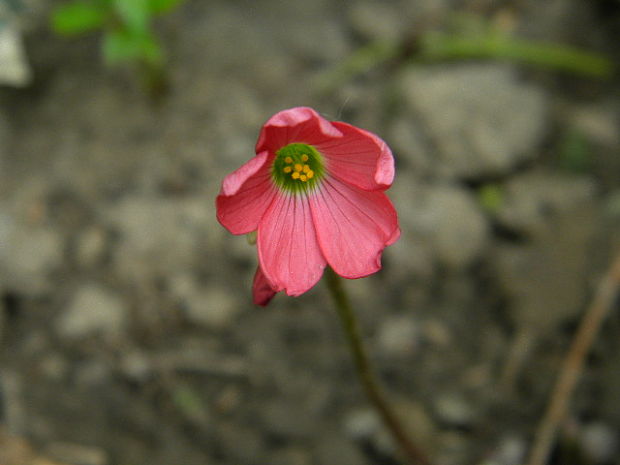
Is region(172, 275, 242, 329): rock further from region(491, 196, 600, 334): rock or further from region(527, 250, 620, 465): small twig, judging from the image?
region(527, 250, 620, 465): small twig

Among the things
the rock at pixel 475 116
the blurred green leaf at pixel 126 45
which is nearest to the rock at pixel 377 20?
the rock at pixel 475 116

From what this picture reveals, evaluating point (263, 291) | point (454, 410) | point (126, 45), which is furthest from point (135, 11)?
point (454, 410)

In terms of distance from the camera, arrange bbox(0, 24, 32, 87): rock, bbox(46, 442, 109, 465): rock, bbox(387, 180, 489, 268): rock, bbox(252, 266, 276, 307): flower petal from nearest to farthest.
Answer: bbox(252, 266, 276, 307): flower petal
bbox(46, 442, 109, 465): rock
bbox(387, 180, 489, 268): rock
bbox(0, 24, 32, 87): rock

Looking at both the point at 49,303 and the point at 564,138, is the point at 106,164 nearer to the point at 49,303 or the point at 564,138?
the point at 49,303

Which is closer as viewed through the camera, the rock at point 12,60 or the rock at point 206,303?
the rock at point 206,303

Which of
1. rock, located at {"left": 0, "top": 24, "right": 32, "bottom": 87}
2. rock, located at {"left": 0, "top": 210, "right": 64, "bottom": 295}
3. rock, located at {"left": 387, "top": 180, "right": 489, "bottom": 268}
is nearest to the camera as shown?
rock, located at {"left": 0, "top": 210, "right": 64, "bottom": 295}

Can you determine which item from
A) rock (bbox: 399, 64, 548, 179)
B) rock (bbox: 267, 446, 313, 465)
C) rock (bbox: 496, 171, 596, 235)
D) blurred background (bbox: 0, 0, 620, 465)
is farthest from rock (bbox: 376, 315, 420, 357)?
rock (bbox: 399, 64, 548, 179)

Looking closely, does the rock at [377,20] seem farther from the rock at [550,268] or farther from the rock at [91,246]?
the rock at [91,246]
